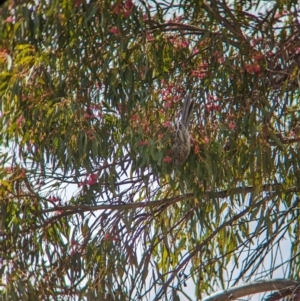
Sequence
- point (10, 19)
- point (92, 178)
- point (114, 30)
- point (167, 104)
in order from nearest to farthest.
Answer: point (10, 19) < point (114, 30) < point (167, 104) < point (92, 178)

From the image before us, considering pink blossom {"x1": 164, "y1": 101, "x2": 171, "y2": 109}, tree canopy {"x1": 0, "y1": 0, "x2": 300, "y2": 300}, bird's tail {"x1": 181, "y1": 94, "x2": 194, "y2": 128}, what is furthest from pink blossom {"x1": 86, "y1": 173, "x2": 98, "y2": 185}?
bird's tail {"x1": 181, "y1": 94, "x2": 194, "y2": 128}

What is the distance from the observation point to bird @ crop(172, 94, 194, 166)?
3146 mm

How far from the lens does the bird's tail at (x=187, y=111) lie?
10.4 ft

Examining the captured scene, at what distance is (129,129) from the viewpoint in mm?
3252

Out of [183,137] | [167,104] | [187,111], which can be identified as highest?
[167,104]

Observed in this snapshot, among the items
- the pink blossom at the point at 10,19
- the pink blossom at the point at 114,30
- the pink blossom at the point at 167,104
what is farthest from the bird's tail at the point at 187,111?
the pink blossom at the point at 10,19

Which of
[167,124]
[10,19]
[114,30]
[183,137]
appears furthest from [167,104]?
[10,19]

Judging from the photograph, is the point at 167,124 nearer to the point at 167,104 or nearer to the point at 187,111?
the point at 187,111

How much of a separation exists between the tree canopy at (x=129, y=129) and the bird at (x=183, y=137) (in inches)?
1.6

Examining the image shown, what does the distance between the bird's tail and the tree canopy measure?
67 millimetres

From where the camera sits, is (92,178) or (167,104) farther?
(92,178)

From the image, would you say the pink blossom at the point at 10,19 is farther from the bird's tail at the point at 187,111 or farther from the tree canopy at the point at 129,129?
the bird's tail at the point at 187,111

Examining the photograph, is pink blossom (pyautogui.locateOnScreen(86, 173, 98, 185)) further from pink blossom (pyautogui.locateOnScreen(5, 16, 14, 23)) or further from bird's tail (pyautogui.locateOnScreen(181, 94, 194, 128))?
pink blossom (pyautogui.locateOnScreen(5, 16, 14, 23))

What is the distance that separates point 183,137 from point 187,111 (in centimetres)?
12
